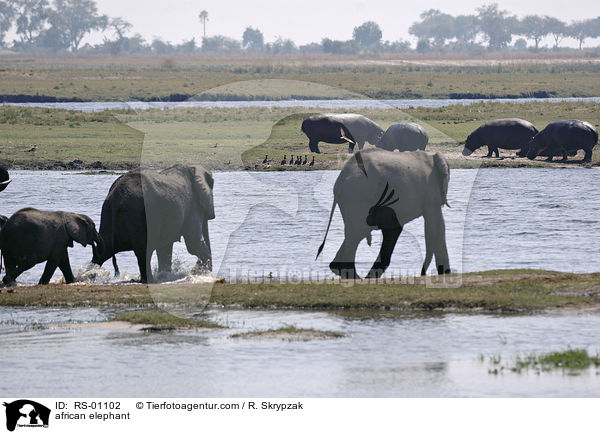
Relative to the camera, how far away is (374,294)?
1364 cm

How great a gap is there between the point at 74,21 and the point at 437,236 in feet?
617

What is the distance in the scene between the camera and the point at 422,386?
990 centimetres

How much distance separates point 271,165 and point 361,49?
14904 centimetres

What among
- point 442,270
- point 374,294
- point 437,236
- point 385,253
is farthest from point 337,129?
point 374,294

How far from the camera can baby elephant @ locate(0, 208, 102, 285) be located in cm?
1466

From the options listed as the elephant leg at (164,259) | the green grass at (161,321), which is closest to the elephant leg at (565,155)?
the elephant leg at (164,259)

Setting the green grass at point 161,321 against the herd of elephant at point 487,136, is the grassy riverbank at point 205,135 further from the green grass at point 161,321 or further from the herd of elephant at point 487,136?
the green grass at point 161,321

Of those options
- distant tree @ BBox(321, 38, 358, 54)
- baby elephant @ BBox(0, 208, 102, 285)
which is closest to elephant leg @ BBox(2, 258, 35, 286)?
baby elephant @ BBox(0, 208, 102, 285)

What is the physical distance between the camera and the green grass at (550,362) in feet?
34.3

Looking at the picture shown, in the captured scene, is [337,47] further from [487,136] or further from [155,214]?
[155,214]

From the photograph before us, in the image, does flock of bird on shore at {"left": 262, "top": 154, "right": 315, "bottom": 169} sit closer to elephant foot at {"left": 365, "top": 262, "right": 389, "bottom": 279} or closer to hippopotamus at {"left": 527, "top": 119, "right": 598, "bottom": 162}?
hippopotamus at {"left": 527, "top": 119, "right": 598, "bottom": 162}

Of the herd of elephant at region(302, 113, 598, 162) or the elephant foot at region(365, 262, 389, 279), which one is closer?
the elephant foot at region(365, 262, 389, 279)

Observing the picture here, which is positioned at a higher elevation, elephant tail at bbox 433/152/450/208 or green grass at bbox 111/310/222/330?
elephant tail at bbox 433/152/450/208

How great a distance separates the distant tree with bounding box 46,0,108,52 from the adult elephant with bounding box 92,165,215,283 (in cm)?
18203
